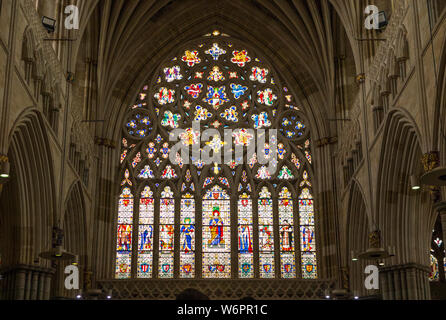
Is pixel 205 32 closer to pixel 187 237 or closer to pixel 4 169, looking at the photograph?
pixel 187 237

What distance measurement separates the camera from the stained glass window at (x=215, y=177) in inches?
905

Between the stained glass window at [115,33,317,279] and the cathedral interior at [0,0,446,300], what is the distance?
0.19 ft

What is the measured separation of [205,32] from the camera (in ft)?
86.2

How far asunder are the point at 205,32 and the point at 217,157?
556cm

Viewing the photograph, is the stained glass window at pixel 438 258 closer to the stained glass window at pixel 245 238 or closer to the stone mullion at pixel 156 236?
the stained glass window at pixel 245 238

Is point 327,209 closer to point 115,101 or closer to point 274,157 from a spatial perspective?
point 274,157

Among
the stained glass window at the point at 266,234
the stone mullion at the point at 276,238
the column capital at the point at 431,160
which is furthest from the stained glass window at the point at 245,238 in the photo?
the column capital at the point at 431,160

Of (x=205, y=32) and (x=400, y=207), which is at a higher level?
(x=205, y=32)

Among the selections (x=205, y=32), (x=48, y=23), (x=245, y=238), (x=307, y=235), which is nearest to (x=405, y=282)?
(x=307, y=235)

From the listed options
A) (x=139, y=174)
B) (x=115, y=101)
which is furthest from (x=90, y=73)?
(x=139, y=174)

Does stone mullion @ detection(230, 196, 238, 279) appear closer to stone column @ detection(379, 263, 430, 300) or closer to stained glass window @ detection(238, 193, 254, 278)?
stained glass window @ detection(238, 193, 254, 278)

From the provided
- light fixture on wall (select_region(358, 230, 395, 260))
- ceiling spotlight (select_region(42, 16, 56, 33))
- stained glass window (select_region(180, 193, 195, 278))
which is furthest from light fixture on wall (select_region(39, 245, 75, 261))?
stained glass window (select_region(180, 193, 195, 278))
